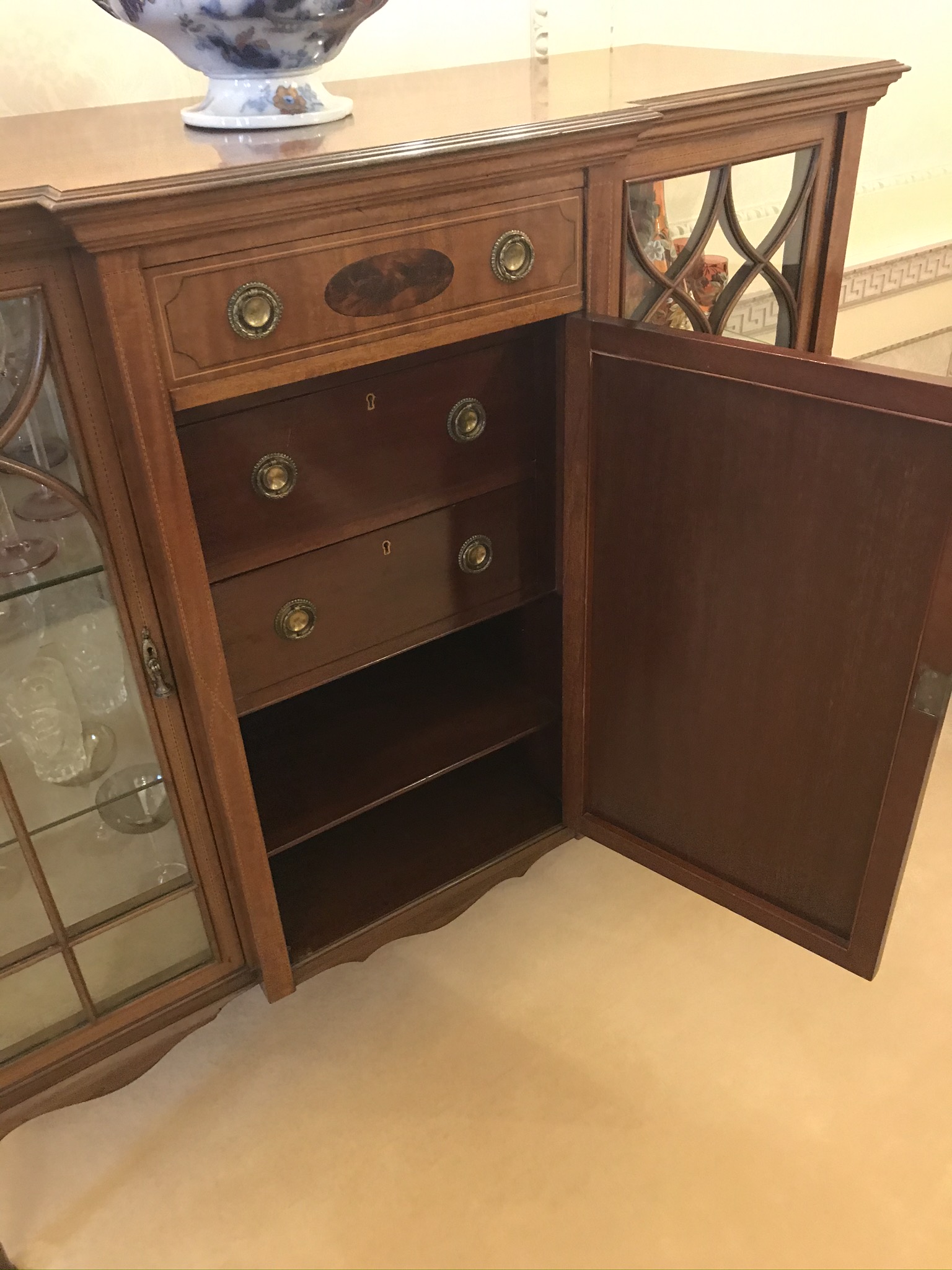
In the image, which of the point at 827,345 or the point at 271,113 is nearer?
the point at 271,113

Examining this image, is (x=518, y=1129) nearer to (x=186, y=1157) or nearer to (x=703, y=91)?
(x=186, y=1157)

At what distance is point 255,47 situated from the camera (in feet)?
2.84

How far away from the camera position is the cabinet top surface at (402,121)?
78cm

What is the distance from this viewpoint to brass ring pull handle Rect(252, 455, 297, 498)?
3.27ft

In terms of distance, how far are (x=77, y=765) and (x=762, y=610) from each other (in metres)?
0.78

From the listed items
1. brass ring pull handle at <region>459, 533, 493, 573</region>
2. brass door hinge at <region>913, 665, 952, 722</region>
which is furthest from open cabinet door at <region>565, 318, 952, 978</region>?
brass ring pull handle at <region>459, 533, 493, 573</region>

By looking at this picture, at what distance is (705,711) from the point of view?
1140 millimetres

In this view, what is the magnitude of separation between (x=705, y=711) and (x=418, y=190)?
0.65 m

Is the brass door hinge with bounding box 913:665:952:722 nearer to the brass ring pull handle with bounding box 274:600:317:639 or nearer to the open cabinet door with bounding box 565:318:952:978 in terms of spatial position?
the open cabinet door with bounding box 565:318:952:978

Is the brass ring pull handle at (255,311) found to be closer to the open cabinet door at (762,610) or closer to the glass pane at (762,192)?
the open cabinet door at (762,610)

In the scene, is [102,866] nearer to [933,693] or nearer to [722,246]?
[933,693]

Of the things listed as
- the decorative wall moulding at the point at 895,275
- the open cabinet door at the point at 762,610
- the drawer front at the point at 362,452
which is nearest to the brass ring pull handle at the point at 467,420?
the drawer front at the point at 362,452

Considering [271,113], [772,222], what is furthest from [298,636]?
[772,222]

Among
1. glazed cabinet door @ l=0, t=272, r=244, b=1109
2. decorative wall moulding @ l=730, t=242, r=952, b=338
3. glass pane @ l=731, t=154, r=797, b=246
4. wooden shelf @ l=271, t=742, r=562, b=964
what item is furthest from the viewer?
decorative wall moulding @ l=730, t=242, r=952, b=338
